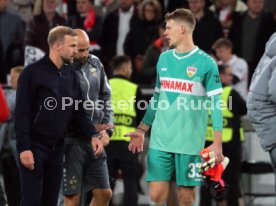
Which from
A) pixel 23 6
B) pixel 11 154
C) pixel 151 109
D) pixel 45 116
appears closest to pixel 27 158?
pixel 45 116

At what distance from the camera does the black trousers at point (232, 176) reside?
12.6m

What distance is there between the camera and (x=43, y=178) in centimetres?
892

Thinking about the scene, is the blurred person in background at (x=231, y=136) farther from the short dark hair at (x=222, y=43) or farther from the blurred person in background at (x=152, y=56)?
the blurred person in background at (x=152, y=56)

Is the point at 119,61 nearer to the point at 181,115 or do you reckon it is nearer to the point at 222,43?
the point at 222,43

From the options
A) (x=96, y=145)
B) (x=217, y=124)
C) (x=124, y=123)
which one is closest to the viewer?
(x=217, y=124)

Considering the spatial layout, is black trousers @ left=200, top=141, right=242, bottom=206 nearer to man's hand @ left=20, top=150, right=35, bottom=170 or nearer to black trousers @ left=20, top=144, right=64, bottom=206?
black trousers @ left=20, top=144, right=64, bottom=206

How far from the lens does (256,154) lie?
1317cm

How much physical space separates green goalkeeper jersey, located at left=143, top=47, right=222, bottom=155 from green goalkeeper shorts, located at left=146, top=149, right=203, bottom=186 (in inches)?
2.4

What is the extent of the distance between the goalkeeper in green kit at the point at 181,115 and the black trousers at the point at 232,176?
316 cm

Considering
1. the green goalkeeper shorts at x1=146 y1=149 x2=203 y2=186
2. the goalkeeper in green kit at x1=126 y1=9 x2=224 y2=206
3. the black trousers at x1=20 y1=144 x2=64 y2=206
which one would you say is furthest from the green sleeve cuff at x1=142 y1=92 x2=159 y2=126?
the black trousers at x1=20 y1=144 x2=64 y2=206

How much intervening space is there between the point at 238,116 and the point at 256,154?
83 centimetres

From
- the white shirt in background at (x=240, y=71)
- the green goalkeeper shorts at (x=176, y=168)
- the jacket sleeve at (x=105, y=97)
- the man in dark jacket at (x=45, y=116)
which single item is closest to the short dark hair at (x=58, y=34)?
the man in dark jacket at (x=45, y=116)

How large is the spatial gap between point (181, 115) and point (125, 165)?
10.2ft

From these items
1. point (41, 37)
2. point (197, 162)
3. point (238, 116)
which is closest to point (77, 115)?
point (197, 162)
